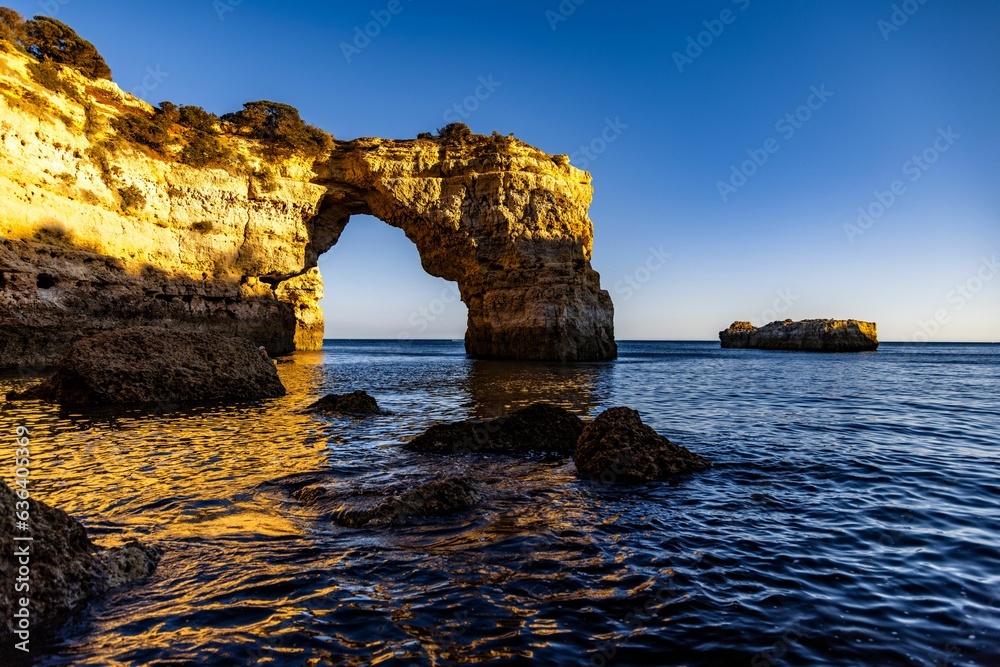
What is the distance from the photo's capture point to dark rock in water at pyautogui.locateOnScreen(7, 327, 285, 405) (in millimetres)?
12578

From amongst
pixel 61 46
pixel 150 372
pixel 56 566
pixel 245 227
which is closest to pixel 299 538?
pixel 56 566

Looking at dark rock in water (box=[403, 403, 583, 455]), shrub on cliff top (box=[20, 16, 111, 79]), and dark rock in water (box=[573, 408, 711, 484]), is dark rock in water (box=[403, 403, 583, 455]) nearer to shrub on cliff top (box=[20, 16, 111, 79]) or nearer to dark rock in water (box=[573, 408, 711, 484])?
dark rock in water (box=[573, 408, 711, 484])

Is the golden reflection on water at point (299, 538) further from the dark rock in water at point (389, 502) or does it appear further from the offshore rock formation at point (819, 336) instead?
the offshore rock formation at point (819, 336)

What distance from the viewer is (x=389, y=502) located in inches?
216

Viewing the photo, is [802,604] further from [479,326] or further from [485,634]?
[479,326]

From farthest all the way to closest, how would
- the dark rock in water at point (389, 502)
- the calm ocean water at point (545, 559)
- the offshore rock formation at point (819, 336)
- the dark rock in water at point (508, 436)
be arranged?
the offshore rock formation at point (819, 336)
the dark rock in water at point (508, 436)
the dark rock in water at point (389, 502)
the calm ocean water at point (545, 559)

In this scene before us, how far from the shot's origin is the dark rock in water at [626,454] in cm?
693

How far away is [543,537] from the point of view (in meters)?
4.85

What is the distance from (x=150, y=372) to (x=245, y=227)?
21979 mm

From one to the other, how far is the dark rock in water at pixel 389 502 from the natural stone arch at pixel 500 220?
29.9 meters

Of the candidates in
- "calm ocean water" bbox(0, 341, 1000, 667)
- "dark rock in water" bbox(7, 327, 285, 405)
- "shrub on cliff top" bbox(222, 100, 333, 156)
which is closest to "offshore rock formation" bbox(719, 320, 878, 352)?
"shrub on cliff top" bbox(222, 100, 333, 156)

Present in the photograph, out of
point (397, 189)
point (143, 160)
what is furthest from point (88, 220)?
point (397, 189)

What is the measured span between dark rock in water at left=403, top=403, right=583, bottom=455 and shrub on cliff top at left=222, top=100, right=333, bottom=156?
31309 mm

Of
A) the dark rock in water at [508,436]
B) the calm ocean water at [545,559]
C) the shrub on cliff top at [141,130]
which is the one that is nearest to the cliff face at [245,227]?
the shrub on cliff top at [141,130]
